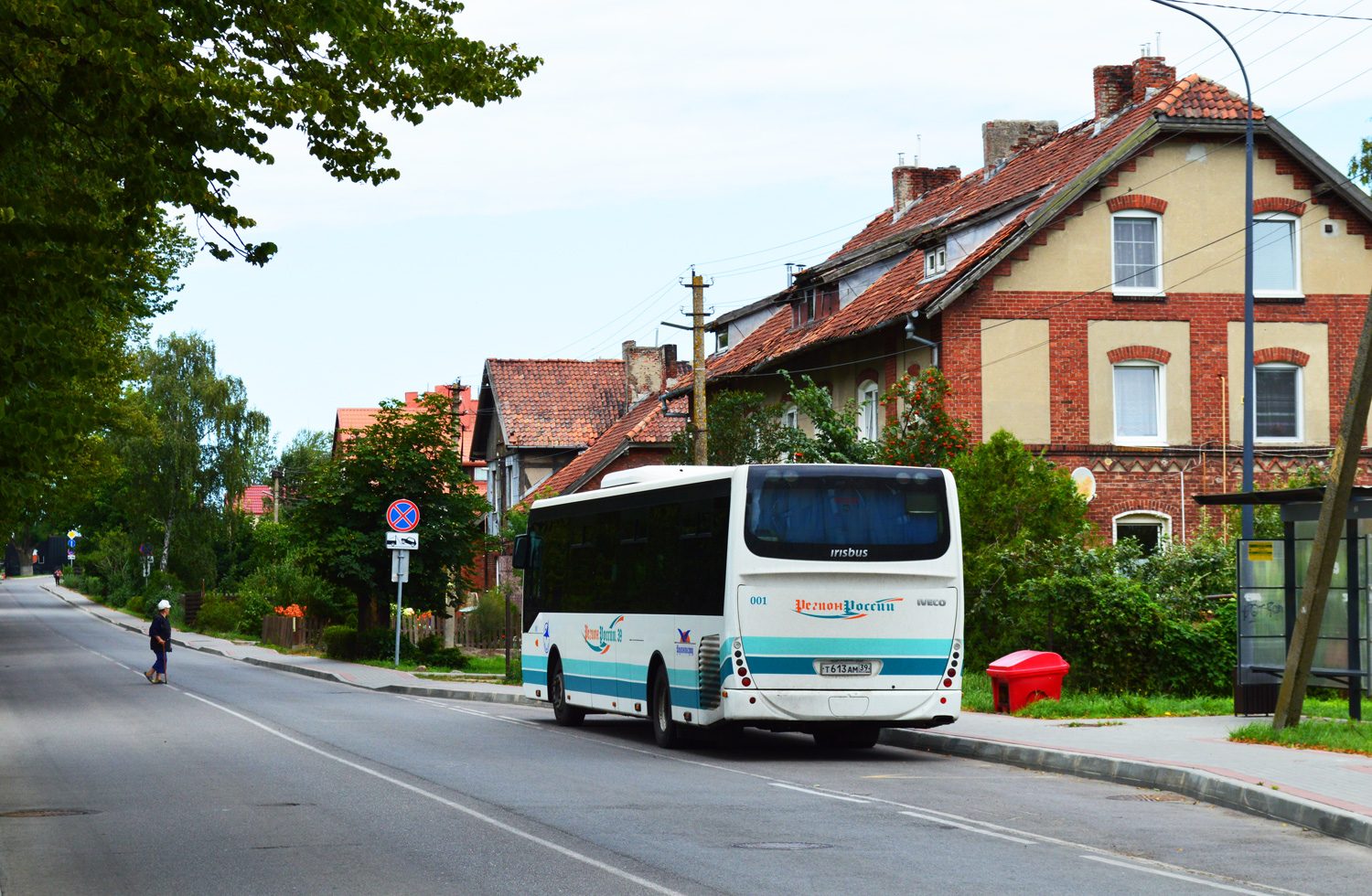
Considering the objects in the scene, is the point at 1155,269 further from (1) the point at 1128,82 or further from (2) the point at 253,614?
A: (2) the point at 253,614

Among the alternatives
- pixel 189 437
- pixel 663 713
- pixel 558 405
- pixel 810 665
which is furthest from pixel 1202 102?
pixel 189 437

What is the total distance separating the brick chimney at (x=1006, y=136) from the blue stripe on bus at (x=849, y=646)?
27.4 m

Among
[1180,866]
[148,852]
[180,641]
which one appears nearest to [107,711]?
[148,852]

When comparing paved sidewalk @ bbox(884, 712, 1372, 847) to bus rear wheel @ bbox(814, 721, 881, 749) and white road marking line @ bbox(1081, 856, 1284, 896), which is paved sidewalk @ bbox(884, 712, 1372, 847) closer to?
bus rear wheel @ bbox(814, 721, 881, 749)

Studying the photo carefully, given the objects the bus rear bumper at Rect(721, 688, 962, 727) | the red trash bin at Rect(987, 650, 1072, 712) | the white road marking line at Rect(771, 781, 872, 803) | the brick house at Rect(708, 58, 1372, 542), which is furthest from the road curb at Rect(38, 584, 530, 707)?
the white road marking line at Rect(771, 781, 872, 803)

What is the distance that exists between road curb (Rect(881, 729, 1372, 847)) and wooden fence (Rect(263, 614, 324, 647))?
1348 inches

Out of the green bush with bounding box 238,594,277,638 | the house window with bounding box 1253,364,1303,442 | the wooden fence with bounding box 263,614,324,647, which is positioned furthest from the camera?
the green bush with bounding box 238,594,277,638

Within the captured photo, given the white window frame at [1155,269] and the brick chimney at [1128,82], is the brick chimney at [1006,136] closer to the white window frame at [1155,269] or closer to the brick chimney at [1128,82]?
the brick chimney at [1128,82]

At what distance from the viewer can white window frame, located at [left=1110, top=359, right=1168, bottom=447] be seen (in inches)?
1294

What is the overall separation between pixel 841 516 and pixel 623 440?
1581 inches

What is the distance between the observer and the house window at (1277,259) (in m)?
33.4

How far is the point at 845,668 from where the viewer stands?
16391mm

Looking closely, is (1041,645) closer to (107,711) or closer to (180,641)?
(107,711)

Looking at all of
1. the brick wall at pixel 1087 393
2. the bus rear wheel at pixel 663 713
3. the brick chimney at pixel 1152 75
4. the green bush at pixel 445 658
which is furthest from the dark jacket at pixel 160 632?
the brick chimney at pixel 1152 75
